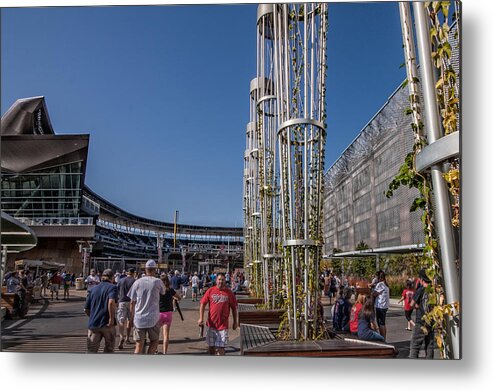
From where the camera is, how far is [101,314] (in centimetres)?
460

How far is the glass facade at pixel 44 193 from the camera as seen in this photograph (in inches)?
193

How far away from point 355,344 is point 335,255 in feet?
27.7

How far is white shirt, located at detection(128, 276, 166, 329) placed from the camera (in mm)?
4512

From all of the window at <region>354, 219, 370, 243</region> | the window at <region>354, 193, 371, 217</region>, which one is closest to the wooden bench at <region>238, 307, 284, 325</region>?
the window at <region>354, 219, 370, 243</region>

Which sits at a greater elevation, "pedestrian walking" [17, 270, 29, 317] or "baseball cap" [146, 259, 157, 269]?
"baseball cap" [146, 259, 157, 269]

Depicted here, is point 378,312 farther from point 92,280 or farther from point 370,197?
point 370,197

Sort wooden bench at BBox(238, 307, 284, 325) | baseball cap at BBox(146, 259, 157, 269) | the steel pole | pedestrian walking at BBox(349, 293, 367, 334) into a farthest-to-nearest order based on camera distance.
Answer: wooden bench at BBox(238, 307, 284, 325) < pedestrian walking at BBox(349, 293, 367, 334) < baseball cap at BBox(146, 259, 157, 269) < the steel pole

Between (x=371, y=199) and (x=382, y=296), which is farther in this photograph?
(x=371, y=199)

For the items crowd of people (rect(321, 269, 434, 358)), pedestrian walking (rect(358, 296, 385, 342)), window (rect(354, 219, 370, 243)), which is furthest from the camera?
window (rect(354, 219, 370, 243))

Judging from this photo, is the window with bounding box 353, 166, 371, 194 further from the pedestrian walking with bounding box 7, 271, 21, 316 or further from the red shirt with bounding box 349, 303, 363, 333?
the pedestrian walking with bounding box 7, 271, 21, 316

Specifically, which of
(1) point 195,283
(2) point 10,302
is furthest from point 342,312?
(1) point 195,283

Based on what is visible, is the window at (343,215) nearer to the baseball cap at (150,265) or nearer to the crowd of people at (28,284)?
the crowd of people at (28,284)

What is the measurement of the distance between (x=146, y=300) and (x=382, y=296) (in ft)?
12.5

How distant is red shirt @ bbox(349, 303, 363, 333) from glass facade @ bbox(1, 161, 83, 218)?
11.8 ft
